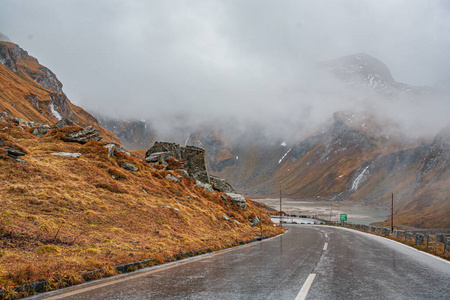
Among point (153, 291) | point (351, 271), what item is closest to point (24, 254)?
point (153, 291)

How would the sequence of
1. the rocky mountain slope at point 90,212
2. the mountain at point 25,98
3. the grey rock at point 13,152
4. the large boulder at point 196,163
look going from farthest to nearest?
the mountain at point 25,98 → the large boulder at point 196,163 → the grey rock at point 13,152 → the rocky mountain slope at point 90,212

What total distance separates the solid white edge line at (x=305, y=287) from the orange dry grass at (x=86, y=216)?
220 inches

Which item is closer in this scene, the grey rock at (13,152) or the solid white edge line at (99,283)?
the solid white edge line at (99,283)

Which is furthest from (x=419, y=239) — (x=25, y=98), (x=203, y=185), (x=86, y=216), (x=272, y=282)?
(x=25, y=98)

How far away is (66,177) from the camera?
1900 cm

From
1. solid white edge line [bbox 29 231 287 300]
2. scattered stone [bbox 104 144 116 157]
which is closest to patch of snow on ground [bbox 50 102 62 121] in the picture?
scattered stone [bbox 104 144 116 157]

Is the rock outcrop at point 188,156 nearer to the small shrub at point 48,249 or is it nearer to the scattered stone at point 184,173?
the scattered stone at point 184,173

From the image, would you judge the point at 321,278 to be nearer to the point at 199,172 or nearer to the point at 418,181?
the point at 199,172

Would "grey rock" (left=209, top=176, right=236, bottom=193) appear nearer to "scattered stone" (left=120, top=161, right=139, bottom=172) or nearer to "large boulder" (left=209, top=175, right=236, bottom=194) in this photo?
"large boulder" (left=209, top=175, right=236, bottom=194)

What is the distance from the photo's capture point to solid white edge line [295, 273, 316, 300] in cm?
704

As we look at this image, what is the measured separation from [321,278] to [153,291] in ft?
15.6

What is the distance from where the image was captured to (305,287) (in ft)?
25.9

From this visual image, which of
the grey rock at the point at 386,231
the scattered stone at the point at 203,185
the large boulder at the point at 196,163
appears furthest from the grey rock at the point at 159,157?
the grey rock at the point at 386,231

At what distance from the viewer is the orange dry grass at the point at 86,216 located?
9547 millimetres
